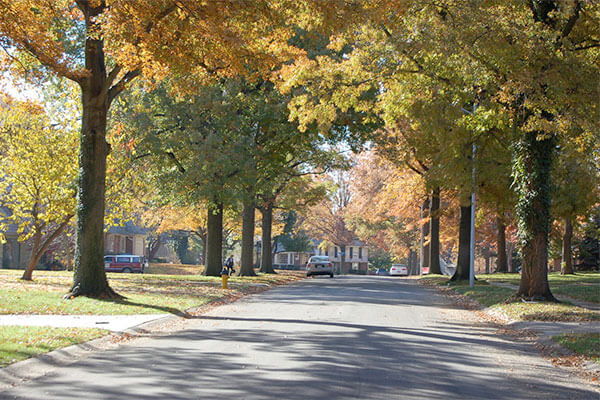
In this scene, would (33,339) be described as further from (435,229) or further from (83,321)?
(435,229)

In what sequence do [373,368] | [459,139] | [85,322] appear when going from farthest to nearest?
1. [459,139]
2. [85,322]
3. [373,368]

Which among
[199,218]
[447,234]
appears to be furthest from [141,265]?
[447,234]

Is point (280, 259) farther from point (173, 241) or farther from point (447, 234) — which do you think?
point (447, 234)

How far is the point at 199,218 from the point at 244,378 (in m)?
45.3

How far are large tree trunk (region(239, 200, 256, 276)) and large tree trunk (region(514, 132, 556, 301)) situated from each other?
822 inches

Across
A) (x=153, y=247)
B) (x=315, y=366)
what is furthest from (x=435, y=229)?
(x=153, y=247)

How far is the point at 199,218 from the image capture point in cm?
5256

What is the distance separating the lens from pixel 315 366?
8.74 metres

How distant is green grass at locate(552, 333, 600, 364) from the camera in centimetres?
1055

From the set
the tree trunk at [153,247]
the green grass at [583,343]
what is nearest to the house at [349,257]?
the tree trunk at [153,247]

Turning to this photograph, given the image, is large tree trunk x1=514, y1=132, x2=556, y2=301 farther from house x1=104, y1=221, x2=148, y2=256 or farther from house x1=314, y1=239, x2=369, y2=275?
house x1=314, y1=239, x2=369, y2=275

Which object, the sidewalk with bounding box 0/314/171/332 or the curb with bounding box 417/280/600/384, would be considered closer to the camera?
the curb with bounding box 417/280/600/384

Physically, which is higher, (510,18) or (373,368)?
(510,18)

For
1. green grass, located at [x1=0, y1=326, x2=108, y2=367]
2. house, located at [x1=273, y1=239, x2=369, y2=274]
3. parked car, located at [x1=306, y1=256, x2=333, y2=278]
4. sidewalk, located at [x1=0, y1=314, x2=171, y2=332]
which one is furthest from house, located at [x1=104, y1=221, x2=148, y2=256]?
green grass, located at [x1=0, y1=326, x2=108, y2=367]
